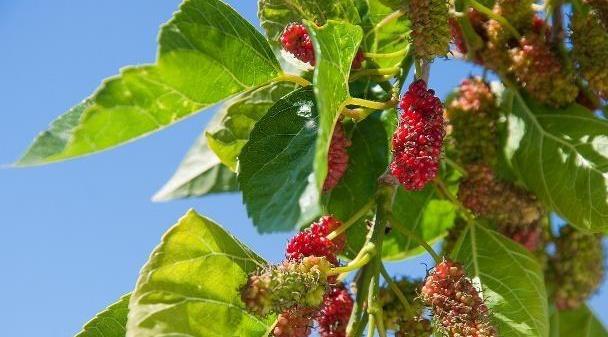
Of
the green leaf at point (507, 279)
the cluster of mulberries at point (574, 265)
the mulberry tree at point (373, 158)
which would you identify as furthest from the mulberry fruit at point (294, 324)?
the cluster of mulberries at point (574, 265)

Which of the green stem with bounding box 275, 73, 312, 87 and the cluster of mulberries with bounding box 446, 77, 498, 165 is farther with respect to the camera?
the cluster of mulberries with bounding box 446, 77, 498, 165

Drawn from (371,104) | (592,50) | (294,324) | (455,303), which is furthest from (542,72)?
(294,324)

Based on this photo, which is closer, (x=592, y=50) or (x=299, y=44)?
(x=299, y=44)

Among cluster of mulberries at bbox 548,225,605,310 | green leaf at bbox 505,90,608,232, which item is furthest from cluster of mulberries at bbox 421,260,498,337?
cluster of mulberries at bbox 548,225,605,310

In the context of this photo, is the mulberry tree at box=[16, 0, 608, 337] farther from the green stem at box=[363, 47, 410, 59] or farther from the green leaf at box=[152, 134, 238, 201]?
the green leaf at box=[152, 134, 238, 201]

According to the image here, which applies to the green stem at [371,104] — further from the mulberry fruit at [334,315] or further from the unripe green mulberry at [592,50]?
the unripe green mulberry at [592,50]

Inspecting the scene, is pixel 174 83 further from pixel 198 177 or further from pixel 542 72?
pixel 198 177

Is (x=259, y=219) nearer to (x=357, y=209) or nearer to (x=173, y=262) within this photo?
(x=173, y=262)
